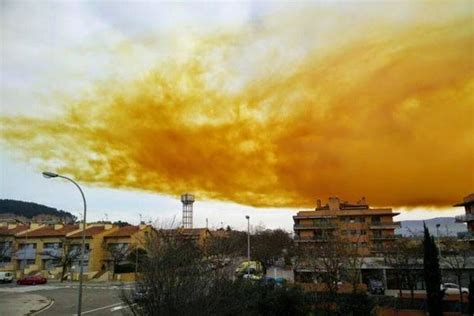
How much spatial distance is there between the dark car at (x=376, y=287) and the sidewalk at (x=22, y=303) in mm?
27980

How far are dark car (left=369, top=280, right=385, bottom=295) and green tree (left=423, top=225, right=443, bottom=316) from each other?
40.7ft

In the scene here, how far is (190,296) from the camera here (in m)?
11.7

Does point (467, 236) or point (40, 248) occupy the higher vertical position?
point (467, 236)

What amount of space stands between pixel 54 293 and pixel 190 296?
1257 inches

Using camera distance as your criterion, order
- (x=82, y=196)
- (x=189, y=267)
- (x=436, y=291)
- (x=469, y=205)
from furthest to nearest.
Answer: (x=469, y=205) < (x=436, y=291) < (x=82, y=196) < (x=189, y=267)

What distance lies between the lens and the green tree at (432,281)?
944 inches

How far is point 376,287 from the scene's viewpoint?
38.5m

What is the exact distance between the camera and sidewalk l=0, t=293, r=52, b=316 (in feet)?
88.1

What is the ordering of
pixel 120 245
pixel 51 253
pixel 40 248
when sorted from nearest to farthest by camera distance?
pixel 120 245, pixel 51 253, pixel 40 248

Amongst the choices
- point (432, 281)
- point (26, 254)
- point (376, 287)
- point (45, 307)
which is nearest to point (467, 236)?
point (376, 287)

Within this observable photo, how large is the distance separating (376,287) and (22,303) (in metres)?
30.7

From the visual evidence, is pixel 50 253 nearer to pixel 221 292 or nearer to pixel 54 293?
pixel 54 293

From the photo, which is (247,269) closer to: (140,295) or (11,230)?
(140,295)

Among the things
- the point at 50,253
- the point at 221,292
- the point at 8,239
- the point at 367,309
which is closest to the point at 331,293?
the point at 367,309
